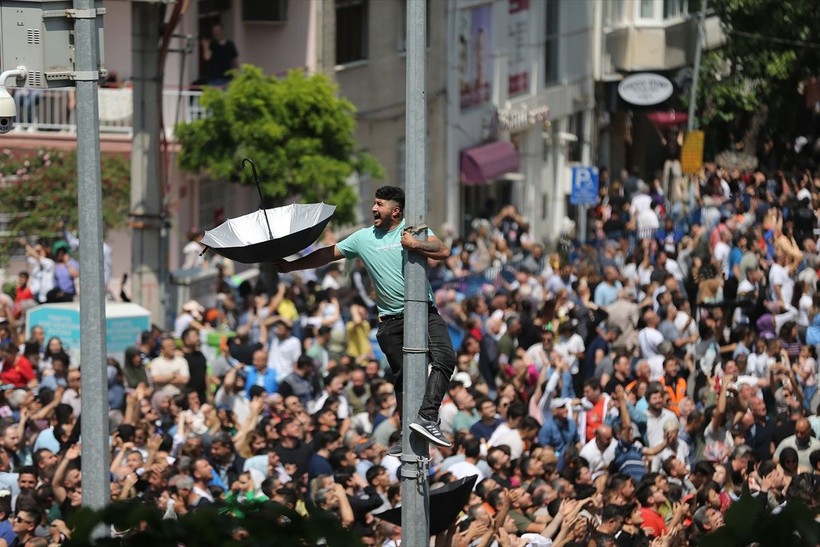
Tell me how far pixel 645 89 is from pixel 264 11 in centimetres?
1383

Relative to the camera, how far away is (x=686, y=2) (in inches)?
1754

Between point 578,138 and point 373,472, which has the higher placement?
point 578,138

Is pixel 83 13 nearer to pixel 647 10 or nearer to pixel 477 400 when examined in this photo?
pixel 477 400

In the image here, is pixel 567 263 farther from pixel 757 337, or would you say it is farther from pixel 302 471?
pixel 302 471

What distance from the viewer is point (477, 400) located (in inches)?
579

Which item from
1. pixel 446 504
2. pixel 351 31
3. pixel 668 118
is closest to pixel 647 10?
pixel 668 118

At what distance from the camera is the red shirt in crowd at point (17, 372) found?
16.2 meters

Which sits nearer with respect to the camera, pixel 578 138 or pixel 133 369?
pixel 133 369

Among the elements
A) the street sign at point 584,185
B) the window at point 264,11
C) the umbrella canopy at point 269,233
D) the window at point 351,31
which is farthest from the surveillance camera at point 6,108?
the street sign at point 584,185

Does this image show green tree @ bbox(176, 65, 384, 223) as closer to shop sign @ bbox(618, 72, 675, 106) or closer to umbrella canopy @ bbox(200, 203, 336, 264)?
umbrella canopy @ bbox(200, 203, 336, 264)

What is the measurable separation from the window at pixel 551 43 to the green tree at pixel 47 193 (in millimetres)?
16110

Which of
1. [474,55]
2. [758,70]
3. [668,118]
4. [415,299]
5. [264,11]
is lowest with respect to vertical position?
[415,299]

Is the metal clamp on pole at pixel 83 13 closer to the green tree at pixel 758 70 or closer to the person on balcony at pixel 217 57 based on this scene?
the person on balcony at pixel 217 57

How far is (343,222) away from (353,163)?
886 mm
